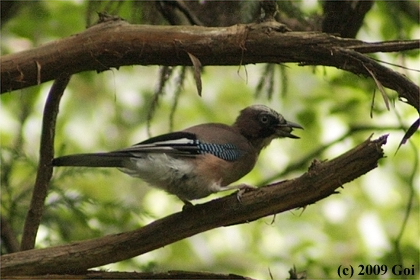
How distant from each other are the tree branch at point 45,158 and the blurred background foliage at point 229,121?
69 cm

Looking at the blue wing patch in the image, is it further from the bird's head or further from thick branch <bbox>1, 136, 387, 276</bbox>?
thick branch <bbox>1, 136, 387, 276</bbox>

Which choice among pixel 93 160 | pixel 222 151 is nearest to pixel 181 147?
pixel 222 151

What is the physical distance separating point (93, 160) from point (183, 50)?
74cm

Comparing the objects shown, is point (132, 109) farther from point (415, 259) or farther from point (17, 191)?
point (415, 259)

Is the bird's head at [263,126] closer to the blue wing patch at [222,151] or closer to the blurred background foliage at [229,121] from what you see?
the blurred background foliage at [229,121]

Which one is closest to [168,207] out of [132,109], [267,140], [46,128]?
[132,109]

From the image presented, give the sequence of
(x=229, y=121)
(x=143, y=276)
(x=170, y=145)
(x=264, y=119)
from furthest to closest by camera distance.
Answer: (x=229, y=121) → (x=264, y=119) → (x=170, y=145) → (x=143, y=276)

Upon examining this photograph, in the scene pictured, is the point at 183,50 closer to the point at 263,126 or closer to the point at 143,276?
the point at 143,276

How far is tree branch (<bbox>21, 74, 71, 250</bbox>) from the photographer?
9.90 ft

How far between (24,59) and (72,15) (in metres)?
2.84

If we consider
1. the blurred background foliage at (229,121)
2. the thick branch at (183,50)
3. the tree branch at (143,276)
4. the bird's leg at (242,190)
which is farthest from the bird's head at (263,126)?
the tree branch at (143,276)

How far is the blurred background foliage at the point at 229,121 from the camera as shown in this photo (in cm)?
411

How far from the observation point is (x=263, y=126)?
13.1 ft

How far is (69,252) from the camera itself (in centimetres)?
270
